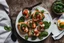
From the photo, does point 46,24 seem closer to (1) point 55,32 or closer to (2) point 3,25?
(1) point 55,32

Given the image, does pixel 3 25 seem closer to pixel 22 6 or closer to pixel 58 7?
pixel 22 6

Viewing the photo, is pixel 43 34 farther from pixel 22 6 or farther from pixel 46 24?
pixel 22 6

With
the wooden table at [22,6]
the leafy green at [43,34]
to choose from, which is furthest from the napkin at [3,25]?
the leafy green at [43,34]

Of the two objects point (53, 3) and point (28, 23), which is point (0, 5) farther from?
point (53, 3)

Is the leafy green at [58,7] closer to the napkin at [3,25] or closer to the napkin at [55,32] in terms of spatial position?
the napkin at [55,32]

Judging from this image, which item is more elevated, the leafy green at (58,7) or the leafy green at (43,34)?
the leafy green at (58,7)

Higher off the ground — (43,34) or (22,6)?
(22,6)

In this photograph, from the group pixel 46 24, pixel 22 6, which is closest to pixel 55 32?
pixel 46 24

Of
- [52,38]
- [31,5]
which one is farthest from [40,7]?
[52,38]

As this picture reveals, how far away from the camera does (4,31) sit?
1.24 meters

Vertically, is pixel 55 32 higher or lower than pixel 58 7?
lower

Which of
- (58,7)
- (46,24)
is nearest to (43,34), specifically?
(46,24)

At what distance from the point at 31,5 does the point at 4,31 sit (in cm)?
20

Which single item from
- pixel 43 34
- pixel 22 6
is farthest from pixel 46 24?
pixel 22 6
